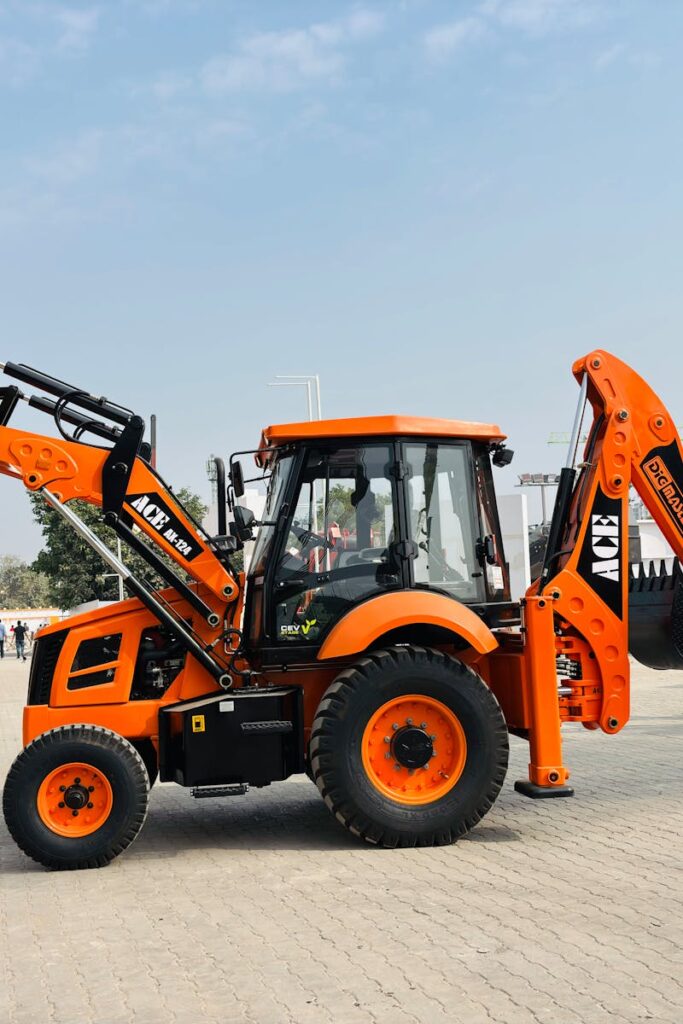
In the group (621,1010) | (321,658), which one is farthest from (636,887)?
(321,658)

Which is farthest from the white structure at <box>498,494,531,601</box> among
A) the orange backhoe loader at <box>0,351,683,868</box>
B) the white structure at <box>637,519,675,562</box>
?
the orange backhoe loader at <box>0,351,683,868</box>

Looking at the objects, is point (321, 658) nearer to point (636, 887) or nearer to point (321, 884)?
point (321, 884)

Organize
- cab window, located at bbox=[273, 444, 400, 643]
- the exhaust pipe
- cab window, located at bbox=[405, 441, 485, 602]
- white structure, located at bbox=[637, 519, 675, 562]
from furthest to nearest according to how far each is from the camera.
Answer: white structure, located at bbox=[637, 519, 675, 562] → the exhaust pipe → cab window, located at bbox=[405, 441, 485, 602] → cab window, located at bbox=[273, 444, 400, 643]

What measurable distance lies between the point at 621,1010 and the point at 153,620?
4.66 meters

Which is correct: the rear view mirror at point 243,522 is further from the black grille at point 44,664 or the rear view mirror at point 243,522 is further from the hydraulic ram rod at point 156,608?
the black grille at point 44,664

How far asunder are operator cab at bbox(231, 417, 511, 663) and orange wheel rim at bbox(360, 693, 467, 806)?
2.48 ft

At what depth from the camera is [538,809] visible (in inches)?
353

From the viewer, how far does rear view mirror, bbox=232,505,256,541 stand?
8039 millimetres

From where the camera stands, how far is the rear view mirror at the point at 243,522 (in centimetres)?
804

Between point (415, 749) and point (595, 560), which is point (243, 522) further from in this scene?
point (595, 560)

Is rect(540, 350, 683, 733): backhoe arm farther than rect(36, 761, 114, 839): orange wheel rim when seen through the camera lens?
Yes

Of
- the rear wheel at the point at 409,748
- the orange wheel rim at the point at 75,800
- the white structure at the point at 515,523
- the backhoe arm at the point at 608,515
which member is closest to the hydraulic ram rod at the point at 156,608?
the rear wheel at the point at 409,748

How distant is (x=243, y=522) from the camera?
26.7ft

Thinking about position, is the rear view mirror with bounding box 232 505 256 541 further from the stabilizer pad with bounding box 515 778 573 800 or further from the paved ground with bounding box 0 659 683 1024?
the stabilizer pad with bounding box 515 778 573 800
